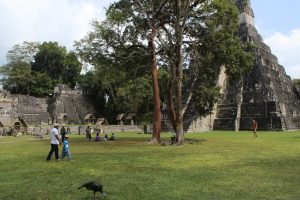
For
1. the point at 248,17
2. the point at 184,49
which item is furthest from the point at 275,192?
the point at 248,17

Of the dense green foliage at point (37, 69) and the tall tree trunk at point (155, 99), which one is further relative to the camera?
the dense green foliage at point (37, 69)

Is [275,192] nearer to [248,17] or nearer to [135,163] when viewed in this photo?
[135,163]

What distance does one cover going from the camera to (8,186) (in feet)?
31.3

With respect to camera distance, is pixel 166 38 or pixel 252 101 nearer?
pixel 166 38

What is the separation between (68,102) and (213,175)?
63611 mm

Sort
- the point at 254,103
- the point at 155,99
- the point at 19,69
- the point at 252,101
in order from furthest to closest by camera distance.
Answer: the point at 19,69
the point at 252,101
the point at 254,103
the point at 155,99

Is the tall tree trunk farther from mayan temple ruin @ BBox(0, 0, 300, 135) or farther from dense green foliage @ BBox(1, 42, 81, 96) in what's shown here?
dense green foliage @ BBox(1, 42, 81, 96)

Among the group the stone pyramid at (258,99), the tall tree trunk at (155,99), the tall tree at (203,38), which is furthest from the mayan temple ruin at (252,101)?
the tall tree trunk at (155,99)

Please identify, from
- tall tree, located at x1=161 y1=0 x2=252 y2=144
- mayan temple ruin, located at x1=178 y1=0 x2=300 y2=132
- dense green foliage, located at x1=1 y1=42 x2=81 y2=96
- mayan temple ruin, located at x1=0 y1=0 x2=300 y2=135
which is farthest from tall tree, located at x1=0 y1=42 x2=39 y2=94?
tall tree, located at x1=161 y1=0 x2=252 y2=144

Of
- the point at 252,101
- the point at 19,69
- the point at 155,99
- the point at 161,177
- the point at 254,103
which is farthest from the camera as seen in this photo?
the point at 19,69

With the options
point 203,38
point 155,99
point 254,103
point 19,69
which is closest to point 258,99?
point 254,103

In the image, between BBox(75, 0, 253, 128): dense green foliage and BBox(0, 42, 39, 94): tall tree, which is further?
BBox(0, 42, 39, 94): tall tree

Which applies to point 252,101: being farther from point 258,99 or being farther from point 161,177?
point 161,177

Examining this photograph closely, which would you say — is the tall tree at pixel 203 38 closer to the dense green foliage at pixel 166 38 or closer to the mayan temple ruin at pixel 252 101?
the dense green foliage at pixel 166 38
